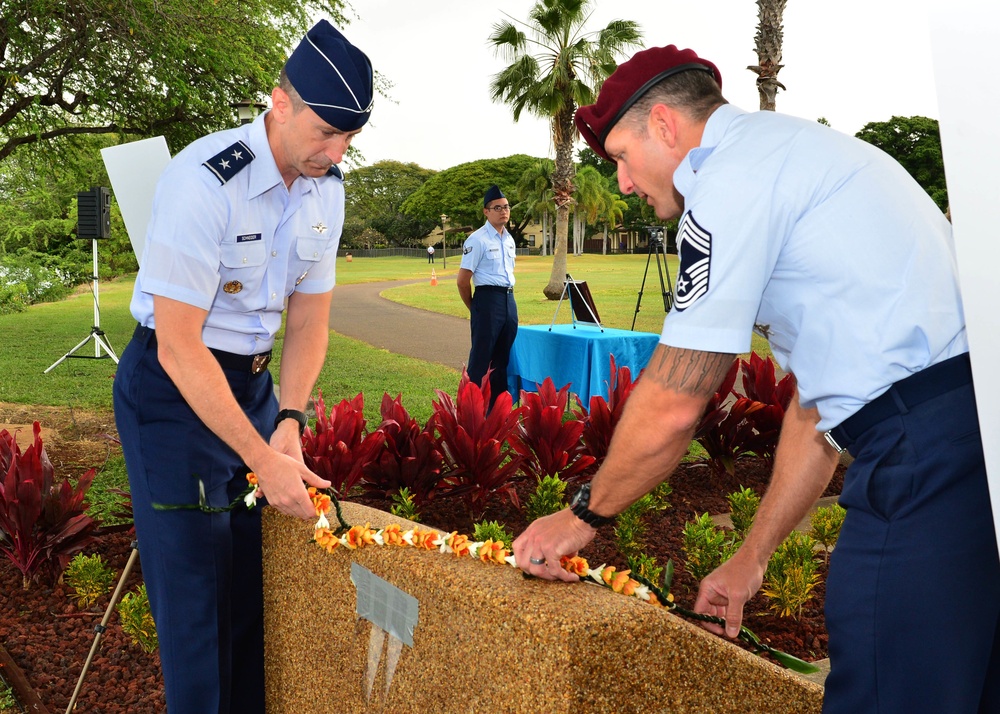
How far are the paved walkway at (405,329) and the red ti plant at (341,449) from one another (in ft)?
30.1

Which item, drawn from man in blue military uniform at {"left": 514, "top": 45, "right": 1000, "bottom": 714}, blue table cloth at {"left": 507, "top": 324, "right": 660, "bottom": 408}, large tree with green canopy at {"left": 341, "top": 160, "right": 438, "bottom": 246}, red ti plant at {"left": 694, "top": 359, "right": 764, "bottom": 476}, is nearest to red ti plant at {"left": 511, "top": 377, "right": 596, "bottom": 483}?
red ti plant at {"left": 694, "top": 359, "right": 764, "bottom": 476}

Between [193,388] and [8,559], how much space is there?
8.42 feet

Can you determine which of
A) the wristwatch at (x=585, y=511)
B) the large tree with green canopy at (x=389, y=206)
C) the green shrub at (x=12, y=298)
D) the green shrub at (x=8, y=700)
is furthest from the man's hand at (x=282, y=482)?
the large tree with green canopy at (x=389, y=206)

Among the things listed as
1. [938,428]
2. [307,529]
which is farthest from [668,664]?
[307,529]

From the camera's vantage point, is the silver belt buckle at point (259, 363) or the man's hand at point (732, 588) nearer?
the man's hand at point (732, 588)

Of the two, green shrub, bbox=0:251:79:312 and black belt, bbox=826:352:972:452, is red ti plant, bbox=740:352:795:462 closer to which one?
black belt, bbox=826:352:972:452

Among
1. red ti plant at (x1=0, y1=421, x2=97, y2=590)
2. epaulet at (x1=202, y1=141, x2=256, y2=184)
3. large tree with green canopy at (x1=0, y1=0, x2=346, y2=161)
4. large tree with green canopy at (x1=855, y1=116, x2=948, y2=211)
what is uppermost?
large tree with green canopy at (x1=855, y1=116, x2=948, y2=211)

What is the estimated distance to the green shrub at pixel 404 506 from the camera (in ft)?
11.4

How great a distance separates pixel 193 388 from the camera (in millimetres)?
2025

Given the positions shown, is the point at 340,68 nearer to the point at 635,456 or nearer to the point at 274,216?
the point at 274,216

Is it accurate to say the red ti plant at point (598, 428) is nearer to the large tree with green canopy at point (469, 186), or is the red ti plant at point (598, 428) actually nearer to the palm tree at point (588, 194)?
the palm tree at point (588, 194)

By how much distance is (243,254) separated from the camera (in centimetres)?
219

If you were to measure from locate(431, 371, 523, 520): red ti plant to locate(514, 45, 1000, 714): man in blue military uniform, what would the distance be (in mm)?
2192

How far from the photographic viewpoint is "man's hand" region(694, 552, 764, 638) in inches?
77.1
